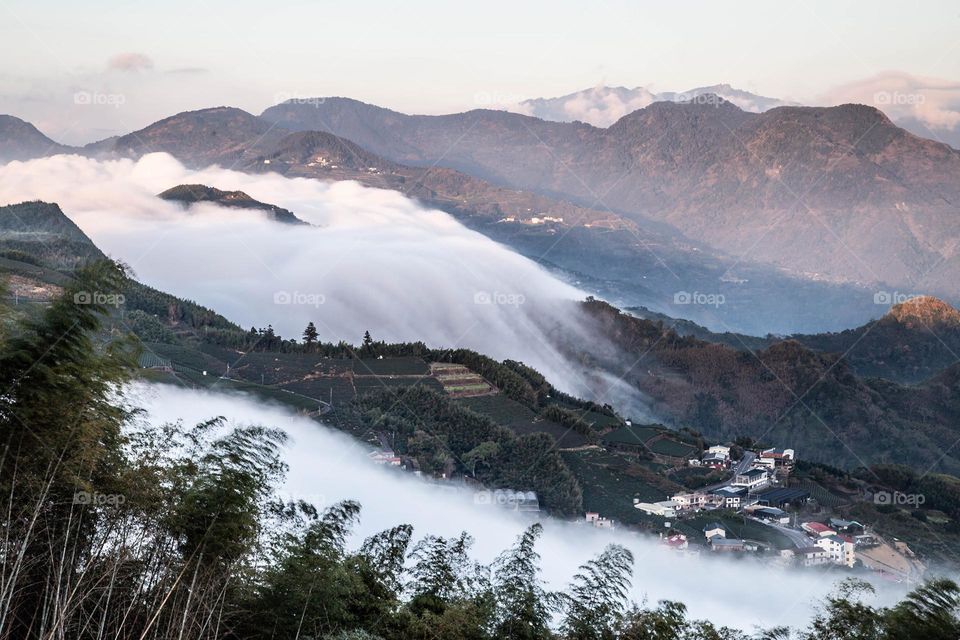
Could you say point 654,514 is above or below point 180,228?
below

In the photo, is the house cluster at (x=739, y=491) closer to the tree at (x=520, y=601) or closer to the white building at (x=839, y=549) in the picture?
the white building at (x=839, y=549)

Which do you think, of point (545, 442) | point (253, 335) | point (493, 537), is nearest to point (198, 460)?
point (493, 537)

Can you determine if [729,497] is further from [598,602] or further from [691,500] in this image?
[598,602]

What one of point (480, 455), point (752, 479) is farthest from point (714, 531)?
point (752, 479)

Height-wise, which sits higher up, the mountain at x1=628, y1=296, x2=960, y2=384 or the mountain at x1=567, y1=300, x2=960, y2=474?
the mountain at x1=628, y1=296, x2=960, y2=384

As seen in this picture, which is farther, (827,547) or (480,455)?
(480,455)

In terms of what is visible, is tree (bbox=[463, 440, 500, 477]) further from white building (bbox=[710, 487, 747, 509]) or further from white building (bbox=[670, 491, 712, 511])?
white building (bbox=[710, 487, 747, 509])

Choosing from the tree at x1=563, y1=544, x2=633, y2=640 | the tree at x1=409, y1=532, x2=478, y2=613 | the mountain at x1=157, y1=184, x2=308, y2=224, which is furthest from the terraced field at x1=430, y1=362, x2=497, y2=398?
the mountain at x1=157, y1=184, x2=308, y2=224

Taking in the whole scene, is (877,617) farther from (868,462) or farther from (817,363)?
(817,363)

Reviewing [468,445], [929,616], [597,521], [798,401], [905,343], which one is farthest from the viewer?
[905,343]
